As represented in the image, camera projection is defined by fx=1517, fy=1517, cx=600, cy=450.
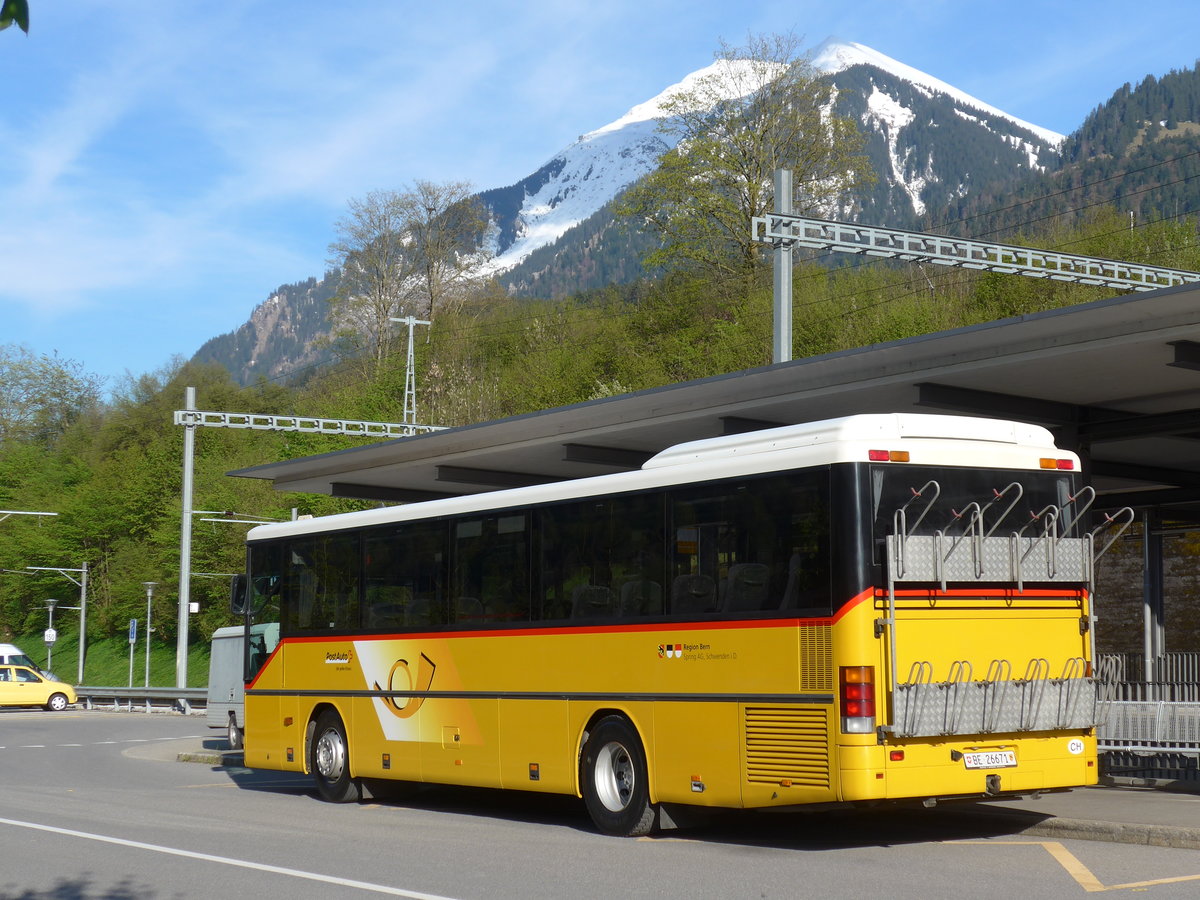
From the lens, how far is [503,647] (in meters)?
14.3

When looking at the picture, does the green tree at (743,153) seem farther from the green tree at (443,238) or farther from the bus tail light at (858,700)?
the bus tail light at (858,700)

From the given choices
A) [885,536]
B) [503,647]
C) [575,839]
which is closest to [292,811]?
[503,647]

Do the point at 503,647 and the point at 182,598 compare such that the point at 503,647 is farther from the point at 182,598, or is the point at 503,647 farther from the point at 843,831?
the point at 182,598

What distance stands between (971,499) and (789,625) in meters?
1.73

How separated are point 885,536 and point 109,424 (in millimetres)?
84743

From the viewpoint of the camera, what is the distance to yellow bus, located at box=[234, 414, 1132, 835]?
35.7 ft

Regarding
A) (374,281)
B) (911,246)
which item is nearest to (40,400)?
(374,281)

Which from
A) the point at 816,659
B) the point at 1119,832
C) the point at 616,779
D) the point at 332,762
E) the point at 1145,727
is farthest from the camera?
the point at 332,762

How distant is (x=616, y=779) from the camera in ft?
42.3

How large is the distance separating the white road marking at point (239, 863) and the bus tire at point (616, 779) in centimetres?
301

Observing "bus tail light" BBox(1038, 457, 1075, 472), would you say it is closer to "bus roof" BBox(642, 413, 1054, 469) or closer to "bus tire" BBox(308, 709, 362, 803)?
"bus roof" BBox(642, 413, 1054, 469)

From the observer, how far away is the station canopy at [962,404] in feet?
45.6

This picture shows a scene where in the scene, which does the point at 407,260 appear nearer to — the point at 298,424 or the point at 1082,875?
the point at 298,424

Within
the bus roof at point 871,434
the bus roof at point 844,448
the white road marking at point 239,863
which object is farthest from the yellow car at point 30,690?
the bus roof at point 871,434
